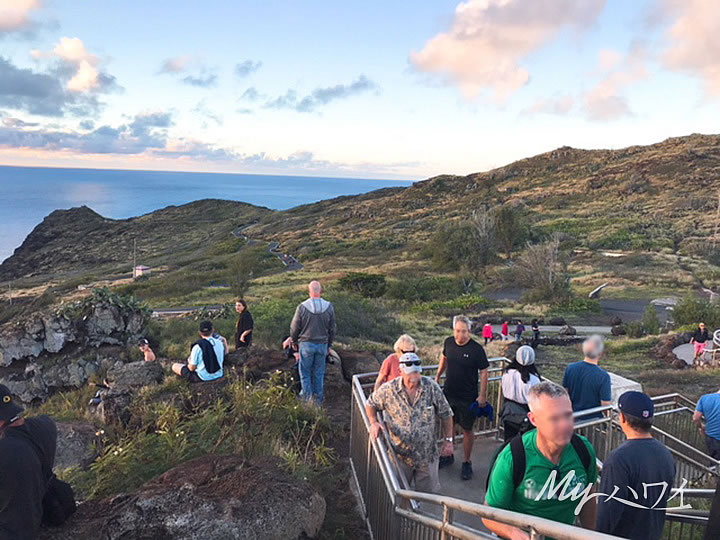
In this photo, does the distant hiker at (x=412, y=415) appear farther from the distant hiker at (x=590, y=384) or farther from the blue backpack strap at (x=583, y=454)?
the distant hiker at (x=590, y=384)

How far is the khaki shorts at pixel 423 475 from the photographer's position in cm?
425

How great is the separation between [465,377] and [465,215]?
68734mm

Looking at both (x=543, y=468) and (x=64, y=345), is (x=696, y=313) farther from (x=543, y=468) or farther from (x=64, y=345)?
(x=543, y=468)

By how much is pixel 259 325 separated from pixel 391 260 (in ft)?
122

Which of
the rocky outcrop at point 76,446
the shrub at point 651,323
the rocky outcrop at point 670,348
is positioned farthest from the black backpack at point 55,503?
the shrub at point 651,323

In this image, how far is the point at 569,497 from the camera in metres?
2.71

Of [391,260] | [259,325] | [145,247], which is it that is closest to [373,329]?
[259,325]

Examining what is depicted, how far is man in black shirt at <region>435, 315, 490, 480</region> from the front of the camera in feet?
17.0

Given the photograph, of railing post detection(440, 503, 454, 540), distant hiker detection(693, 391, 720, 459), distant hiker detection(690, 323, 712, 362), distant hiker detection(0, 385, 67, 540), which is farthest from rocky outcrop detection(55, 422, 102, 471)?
distant hiker detection(690, 323, 712, 362)

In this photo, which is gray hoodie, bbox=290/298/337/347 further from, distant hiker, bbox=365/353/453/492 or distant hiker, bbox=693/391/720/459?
distant hiker, bbox=693/391/720/459

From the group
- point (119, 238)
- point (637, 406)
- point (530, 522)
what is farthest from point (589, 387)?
point (119, 238)

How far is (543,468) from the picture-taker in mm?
2678

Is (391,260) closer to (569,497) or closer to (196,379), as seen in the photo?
(196,379)

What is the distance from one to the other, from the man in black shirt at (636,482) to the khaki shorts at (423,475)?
146 centimetres
